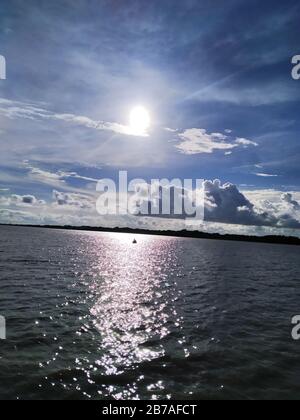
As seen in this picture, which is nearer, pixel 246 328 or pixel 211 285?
pixel 246 328

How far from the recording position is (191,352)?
764 inches

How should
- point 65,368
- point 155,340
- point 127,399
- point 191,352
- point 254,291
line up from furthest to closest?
point 254,291
point 155,340
point 191,352
point 65,368
point 127,399

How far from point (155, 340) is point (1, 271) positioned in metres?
32.9

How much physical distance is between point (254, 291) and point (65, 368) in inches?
1362

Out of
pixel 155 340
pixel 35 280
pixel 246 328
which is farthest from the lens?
pixel 35 280

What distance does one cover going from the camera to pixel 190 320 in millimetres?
27062

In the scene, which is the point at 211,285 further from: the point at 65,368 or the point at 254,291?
the point at 65,368

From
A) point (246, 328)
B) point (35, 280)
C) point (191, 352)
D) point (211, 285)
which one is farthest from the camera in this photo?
point (211, 285)

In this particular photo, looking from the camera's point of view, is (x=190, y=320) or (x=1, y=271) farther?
(x=1, y=271)
